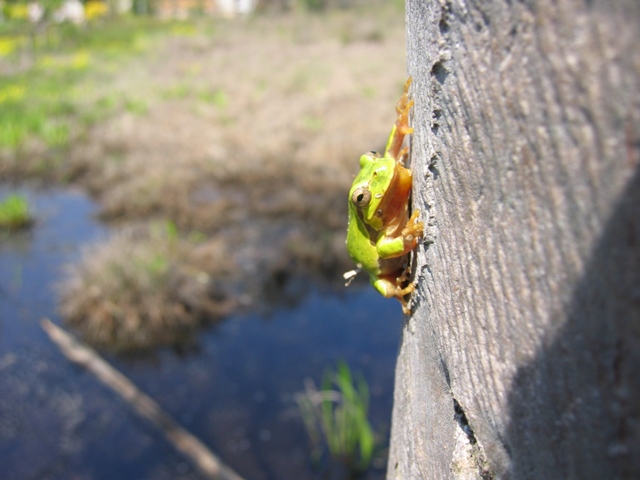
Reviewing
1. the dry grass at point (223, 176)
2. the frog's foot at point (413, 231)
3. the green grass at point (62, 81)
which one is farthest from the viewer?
the green grass at point (62, 81)

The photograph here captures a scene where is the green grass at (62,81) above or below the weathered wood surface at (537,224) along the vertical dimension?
below

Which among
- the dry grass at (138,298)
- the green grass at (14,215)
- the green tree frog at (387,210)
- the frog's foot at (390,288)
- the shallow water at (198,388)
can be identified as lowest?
the shallow water at (198,388)

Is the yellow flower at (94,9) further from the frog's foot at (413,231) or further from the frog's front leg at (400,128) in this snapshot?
the frog's foot at (413,231)

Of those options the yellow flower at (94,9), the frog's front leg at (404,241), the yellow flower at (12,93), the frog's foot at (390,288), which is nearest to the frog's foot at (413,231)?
the frog's front leg at (404,241)

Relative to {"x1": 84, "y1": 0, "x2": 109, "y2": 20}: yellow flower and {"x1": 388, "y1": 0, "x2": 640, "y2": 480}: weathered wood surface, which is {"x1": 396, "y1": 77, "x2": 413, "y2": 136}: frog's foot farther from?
{"x1": 84, "y1": 0, "x2": 109, "y2": 20}: yellow flower

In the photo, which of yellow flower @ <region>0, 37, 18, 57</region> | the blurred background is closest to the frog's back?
the blurred background

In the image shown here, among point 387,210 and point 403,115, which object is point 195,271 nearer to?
point 387,210

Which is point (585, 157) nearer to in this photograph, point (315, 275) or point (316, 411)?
point (316, 411)

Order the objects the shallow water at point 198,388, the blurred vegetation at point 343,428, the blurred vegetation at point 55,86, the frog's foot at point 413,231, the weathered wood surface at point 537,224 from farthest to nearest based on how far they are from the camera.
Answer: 1. the blurred vegetation at point 55,86
2. the shallow water at point 198,388
3. the blurred vegetation at point 343,428
4. the frog's foot at point 413,231
5. the weathered wood surface at point 537,224
